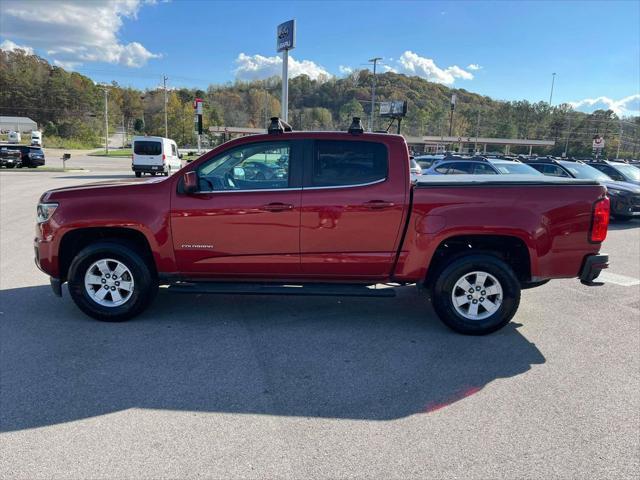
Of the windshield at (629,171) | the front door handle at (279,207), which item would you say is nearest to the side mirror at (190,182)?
the front door handle at (279,207)

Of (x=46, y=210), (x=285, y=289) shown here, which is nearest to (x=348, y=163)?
(x=285, y=289)

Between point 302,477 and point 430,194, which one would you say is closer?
point 302,477

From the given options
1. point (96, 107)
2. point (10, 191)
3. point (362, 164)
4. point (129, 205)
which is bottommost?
point (10, 191)

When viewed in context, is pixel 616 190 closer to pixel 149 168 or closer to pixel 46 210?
pixel 46 210

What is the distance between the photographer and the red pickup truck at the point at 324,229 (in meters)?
4.50

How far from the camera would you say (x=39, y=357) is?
13.3 feet

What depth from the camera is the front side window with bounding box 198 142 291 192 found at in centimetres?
471

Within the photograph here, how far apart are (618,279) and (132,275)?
268 inches

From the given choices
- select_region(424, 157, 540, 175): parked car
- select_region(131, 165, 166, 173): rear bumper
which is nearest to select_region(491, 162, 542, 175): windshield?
select_region(424, 157, 540, 175): parked car

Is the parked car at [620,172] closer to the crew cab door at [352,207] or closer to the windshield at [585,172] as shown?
the windshield at [585,172]

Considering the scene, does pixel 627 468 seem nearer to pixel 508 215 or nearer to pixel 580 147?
pixel 508 215

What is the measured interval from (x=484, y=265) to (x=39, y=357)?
4147 millimetres

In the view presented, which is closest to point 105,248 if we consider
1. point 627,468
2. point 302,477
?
point 302,477

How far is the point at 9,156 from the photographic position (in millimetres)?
28469
